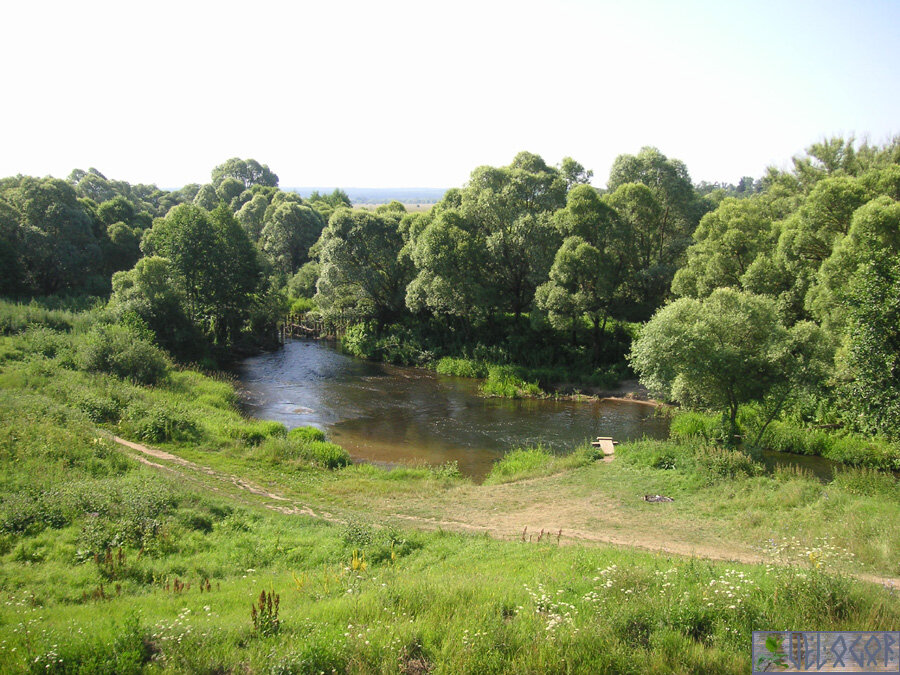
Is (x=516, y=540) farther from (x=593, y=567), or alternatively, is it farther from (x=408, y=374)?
(x=408, y=374)

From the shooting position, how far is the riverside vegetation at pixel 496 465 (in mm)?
7520

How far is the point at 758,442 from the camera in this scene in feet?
67.4

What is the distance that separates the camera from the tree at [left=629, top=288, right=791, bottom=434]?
66.7ft

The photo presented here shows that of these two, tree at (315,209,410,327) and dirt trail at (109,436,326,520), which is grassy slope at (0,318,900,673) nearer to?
dirt trail at (109,436,326,520)

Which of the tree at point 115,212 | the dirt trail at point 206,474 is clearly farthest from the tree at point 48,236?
the dirt trail at point 206,474

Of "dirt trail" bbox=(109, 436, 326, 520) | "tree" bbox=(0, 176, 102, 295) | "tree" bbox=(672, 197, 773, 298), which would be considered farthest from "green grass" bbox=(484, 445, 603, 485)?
"tree" bbox=(0, 176, 102, 295)

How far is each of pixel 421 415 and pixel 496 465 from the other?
30.6 feet

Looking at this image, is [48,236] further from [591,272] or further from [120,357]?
[591,272]

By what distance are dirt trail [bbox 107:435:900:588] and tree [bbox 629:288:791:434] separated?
6953 millimetres

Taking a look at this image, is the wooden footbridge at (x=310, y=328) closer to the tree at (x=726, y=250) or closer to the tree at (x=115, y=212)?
the tree at (x=115, y=212)

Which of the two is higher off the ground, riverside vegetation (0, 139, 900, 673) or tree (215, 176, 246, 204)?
tree (215, 176, 246, 204)

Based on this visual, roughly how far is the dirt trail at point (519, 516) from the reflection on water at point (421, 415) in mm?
4631

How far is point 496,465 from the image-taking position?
21938 millimetres

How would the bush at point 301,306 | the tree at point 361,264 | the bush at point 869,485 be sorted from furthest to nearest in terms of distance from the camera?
the bush at point 301,306 < the tree at point 361,264 < the bush at point 869,485
